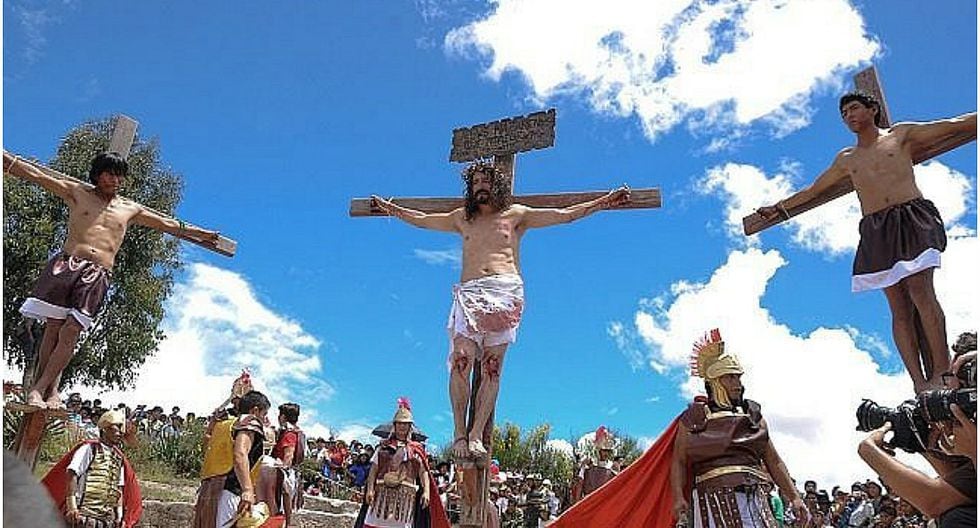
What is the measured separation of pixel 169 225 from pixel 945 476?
6.54m

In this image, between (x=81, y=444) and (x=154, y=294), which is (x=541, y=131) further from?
(x=154, y=294)

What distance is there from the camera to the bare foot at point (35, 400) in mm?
6906

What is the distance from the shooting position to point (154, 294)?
79.8ft

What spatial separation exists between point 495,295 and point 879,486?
20.4 feet

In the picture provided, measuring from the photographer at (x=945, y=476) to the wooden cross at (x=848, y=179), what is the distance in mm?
3170

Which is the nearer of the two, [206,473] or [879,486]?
[206,473]

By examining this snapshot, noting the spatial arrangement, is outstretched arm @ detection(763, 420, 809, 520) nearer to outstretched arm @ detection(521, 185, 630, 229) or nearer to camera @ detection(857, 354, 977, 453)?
outstretched arm @ detection(521, 185, 630, 229)

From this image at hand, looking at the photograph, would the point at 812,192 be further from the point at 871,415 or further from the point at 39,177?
the point at 39,177

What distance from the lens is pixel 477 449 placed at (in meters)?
6.84

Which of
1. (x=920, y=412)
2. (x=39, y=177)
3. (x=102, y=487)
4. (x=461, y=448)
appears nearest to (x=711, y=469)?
(x=461, y=448)

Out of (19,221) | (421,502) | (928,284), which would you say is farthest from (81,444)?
(19,221)

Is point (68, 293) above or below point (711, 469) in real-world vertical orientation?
above

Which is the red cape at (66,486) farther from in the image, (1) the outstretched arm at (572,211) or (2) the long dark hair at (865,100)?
(2) the long dark hair at (865,100)

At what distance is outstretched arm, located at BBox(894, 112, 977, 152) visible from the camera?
584 centimetres
